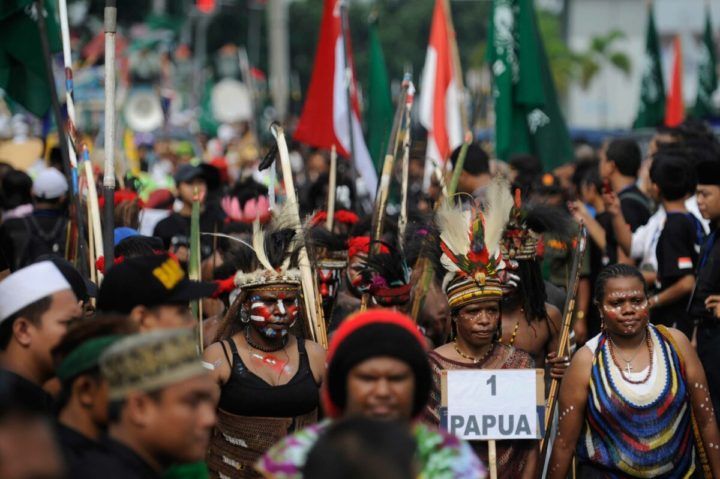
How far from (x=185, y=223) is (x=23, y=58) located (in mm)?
2117

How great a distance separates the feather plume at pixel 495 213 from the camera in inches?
289

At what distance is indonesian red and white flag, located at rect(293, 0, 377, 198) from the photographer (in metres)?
12.5

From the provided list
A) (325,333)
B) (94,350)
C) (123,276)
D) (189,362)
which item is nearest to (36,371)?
(123,276)

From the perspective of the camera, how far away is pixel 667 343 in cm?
686

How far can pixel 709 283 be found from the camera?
28.6 feet

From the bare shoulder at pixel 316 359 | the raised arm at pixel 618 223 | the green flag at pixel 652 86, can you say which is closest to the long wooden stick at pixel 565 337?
the bare shoulder at pixel 316 359

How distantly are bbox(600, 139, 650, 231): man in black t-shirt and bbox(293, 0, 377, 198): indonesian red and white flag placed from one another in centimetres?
203

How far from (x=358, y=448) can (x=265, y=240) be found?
12.8ft

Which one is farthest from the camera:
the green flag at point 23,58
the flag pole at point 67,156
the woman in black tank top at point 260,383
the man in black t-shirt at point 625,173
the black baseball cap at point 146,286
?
the man in black t-shirt at point 625,173

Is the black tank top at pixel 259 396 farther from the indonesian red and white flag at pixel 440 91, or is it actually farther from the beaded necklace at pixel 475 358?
the indonesian red and white flag at pixel 440 91

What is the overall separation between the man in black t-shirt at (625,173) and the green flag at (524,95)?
3.05ft

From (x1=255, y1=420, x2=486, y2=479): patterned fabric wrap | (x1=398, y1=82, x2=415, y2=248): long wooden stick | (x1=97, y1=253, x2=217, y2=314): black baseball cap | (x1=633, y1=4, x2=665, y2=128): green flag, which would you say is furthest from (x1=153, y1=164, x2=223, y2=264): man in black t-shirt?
(x1=633, y1=4, x2=665, y2=128): green flag

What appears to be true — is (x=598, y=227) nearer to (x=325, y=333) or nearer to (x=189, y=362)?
(x=325, y=333)

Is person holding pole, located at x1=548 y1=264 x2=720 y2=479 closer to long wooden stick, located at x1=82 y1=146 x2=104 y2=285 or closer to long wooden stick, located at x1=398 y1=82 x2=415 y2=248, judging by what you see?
long wooden stick, located at x1=398 y1=82 x2=415 y2=248
